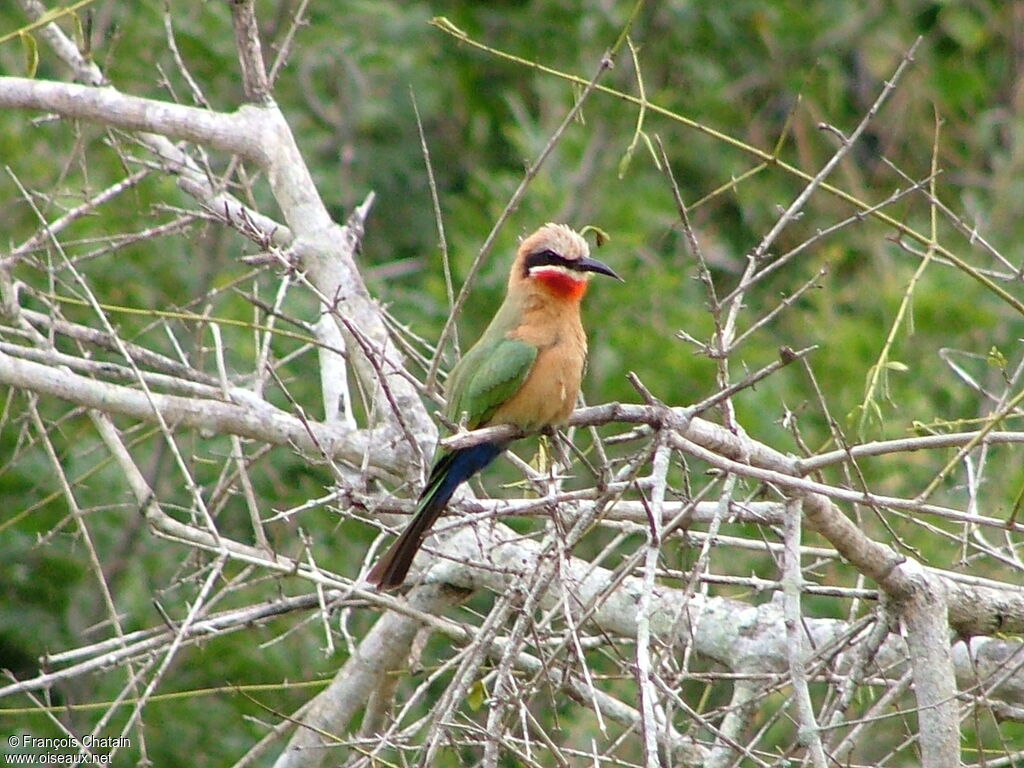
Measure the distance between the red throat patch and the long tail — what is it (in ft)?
1.63

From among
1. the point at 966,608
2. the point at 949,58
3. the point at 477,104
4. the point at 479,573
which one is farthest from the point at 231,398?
the point at 949,58

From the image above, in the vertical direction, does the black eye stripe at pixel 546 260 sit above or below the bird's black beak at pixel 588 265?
below

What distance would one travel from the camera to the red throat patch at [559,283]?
12.8ft

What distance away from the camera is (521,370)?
3.73m

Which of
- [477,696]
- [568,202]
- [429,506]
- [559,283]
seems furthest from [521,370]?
[568,202]

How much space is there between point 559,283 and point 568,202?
119 inches

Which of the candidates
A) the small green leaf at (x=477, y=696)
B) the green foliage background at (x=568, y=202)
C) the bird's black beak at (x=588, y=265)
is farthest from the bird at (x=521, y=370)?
the green foliage background at (x=568, y=202)

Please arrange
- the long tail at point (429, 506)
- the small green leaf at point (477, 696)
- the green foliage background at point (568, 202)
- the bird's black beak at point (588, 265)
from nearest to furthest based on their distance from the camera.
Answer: the small green leaf at point (477, 696), the long tail at point (429, 506), the bird's black beak at point (588, 265), the green foliage background at point (568, 202)

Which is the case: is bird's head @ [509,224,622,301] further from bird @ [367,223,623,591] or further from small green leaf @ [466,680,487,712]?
small green leaf @ [466,680,487,712]

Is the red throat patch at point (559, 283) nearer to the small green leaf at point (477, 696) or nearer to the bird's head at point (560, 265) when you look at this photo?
the bird's head at point (560, 265)

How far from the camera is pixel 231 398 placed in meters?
3.88

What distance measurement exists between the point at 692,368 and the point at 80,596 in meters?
2.50

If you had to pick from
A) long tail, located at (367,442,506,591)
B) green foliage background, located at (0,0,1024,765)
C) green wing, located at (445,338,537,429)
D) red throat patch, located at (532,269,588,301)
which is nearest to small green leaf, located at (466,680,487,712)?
long tail, located at (367,442,506,591)

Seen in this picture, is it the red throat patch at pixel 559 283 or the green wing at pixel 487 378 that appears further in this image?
the red throat patch at pixel 559 283
